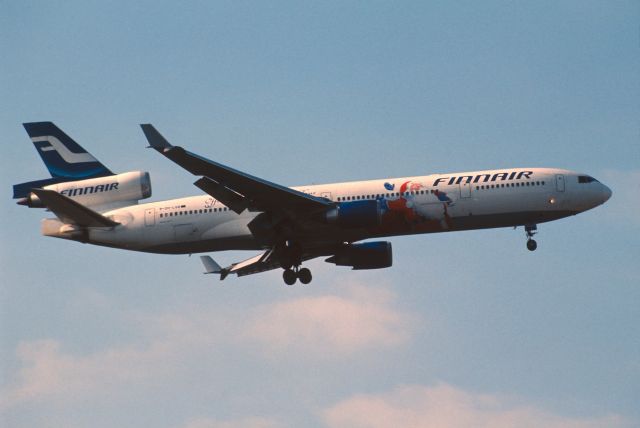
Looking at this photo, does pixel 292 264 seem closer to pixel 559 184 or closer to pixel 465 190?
pixel 465 190

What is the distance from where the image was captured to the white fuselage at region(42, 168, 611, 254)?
1989 inches

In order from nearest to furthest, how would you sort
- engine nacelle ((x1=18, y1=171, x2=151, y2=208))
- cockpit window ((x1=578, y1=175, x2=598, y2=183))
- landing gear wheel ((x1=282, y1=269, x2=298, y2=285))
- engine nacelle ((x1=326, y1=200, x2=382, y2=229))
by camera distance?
engine nacelle ((x1=326, y1=200, x2=382, y2=229)) < cockpit window ((x1=578, y1=175, x2=598, y2=183)) < landing gear wheel ((x1=282, y1=269, x2=298, y2=285)) < engine nacelle ((x1=18, y1=171, x2=151, y2=208))

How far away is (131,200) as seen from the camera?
54.6m

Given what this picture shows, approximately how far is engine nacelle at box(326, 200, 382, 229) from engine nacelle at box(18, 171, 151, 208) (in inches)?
415

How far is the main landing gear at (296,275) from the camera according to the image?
53.8m

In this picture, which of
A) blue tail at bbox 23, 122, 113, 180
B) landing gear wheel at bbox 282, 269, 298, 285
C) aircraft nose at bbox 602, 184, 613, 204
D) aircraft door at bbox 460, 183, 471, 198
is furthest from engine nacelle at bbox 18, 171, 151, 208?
aircraft nose at bbox 602, 184, 613, 204

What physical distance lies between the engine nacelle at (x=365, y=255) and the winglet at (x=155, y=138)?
45.6 ft

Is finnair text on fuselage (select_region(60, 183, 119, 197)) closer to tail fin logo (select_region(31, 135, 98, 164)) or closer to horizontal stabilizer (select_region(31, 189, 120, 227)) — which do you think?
horizontal stabilizer (select_region(31, 189, 120, 227))

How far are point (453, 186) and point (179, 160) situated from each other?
42.2 feet

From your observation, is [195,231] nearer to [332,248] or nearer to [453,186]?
[332,248]

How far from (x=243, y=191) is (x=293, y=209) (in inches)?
99.4

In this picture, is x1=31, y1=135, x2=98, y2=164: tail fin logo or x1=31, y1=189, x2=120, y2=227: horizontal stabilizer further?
x1=31, y1=135, x2=98, y2=164: tail fin logo

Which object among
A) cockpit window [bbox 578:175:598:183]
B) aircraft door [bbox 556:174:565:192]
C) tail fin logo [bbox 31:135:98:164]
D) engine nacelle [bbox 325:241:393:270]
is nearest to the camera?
aircraft door [bbox 556:174:565:192]

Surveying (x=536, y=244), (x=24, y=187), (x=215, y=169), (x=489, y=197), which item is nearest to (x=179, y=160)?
(x=215, y=169)
